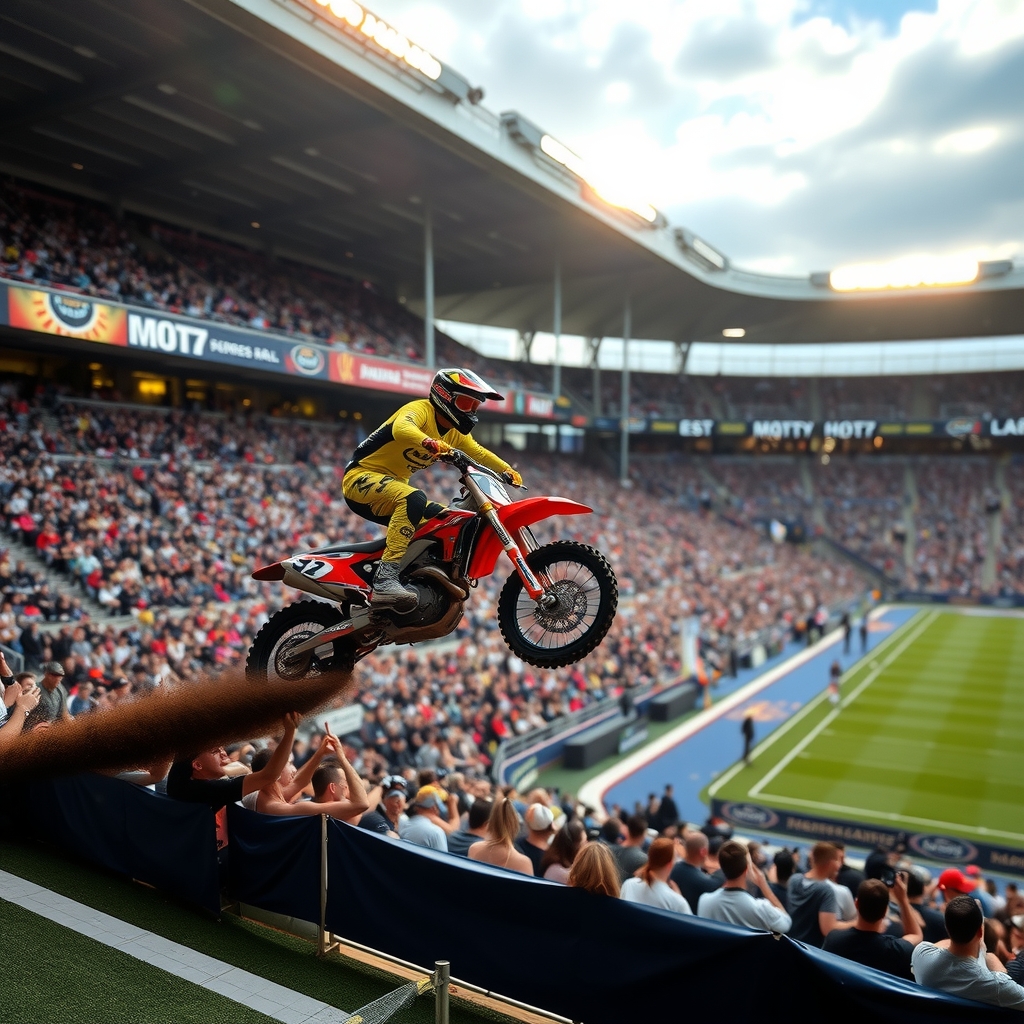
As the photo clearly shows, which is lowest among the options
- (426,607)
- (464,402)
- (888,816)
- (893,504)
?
(888,816)

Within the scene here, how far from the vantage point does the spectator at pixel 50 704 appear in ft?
24.2

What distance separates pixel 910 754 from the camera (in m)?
20.9

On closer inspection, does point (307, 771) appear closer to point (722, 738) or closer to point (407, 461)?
point (407, 461)

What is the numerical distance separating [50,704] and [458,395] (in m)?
5.13

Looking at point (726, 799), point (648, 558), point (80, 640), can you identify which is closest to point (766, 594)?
point (648, 558)

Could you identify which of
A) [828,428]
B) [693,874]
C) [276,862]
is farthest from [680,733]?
[828,428]

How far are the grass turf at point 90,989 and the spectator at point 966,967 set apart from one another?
13.2 feet

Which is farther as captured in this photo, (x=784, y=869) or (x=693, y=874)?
(x=784, y=869)

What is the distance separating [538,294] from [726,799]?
31373 mm

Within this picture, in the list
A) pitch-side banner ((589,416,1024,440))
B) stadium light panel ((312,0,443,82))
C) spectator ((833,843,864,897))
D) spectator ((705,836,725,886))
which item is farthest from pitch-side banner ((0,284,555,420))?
pitch-side banner ((589,416,1024,440))

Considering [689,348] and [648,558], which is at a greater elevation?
[689,348]

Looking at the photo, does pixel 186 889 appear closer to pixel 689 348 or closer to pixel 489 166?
pixel 489 166

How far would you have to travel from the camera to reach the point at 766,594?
35.4 m

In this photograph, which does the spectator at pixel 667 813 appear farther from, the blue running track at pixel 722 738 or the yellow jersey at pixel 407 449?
the yellow jersey at pixel 407 449
